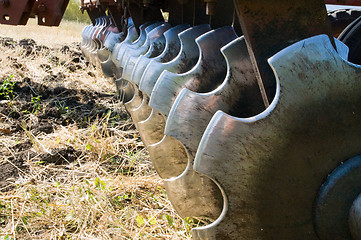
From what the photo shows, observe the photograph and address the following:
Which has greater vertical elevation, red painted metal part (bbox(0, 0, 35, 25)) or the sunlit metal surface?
the sunlit metal surface

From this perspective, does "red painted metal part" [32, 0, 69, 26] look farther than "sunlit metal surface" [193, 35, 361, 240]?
Yes

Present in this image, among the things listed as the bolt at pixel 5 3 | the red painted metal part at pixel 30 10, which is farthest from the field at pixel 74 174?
the bolt at pixel 5 3

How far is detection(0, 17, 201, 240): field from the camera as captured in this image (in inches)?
61.2

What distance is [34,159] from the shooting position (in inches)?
85.6

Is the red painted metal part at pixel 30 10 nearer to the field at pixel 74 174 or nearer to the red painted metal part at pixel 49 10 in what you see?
the red painted metal part at pixel 49 10

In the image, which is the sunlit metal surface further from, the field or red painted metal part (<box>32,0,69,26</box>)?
red painted metal part (<box>32,0,69,26</box>)

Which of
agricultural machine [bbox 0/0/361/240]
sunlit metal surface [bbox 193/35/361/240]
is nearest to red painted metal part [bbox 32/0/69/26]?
agricultural machine [bbox 0/0/361/240]

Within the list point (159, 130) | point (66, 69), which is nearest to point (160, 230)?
point (159, 130)

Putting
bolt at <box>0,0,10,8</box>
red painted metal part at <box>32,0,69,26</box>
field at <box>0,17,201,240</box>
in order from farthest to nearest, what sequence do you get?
1. red painted metal part at <box>32,0,69,26</box>
2. bolt at <box>0,0,10,8</box>
3. field at <box>0,17,201,240</box>

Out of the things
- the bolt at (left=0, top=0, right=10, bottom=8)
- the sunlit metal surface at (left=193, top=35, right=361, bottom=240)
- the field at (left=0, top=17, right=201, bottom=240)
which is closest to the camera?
the sunlit metal surface at (left=193, top=35, right=361, bottom=240)

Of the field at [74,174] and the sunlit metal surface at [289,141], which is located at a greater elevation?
the sunlit metal surface at [289,141]

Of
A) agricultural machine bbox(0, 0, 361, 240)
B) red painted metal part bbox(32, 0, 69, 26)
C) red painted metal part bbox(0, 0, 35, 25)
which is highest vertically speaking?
agricultural machine bbox(0, 0, 361, 240)

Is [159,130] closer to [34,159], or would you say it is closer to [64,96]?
[34,159]

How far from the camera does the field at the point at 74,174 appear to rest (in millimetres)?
1555
